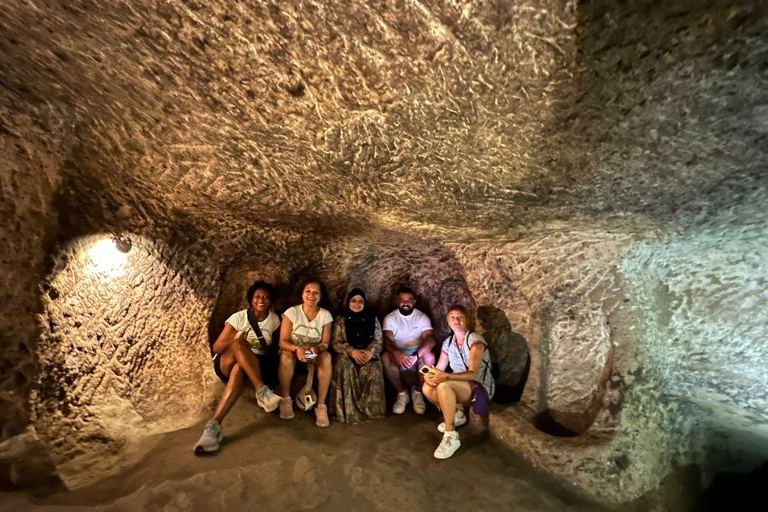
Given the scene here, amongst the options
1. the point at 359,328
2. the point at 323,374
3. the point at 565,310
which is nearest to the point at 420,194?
the point at 565,310

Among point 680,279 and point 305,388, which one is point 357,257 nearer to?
point 305,388

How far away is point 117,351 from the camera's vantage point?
3209mm

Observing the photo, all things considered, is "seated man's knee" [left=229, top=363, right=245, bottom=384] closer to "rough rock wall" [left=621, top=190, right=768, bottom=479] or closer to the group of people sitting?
the group of people sitting

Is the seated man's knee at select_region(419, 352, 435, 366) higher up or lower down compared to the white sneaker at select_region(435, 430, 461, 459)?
higher up

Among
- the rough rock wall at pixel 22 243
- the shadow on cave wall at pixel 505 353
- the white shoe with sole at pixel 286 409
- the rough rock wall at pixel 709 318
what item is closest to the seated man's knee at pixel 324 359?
the white shoe with sole at pixel 286 409

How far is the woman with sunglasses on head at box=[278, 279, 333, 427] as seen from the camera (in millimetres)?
3531

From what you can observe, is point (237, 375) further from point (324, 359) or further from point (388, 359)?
point (388, 359)

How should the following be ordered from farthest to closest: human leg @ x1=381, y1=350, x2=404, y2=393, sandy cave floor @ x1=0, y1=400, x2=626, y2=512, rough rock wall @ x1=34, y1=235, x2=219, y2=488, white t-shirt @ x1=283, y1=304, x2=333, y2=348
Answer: human leg @ x1=381, y1=350, x2=404, y2=393
white t-shirt @ x1=283, y1=304, x2=333, y2=348
rough rock wall @ x1=34, y1=235, x2=219, y2=488
sandy cave floor @ x1=0, y1=400, x2=626, y2=512

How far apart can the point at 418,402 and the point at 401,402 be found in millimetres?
159

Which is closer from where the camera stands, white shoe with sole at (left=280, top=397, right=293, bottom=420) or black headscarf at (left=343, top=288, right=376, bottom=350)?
white shoe with sole at (left=280, top=397, right=293, bottom=420)

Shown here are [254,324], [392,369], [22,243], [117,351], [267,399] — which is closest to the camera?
[22,243]

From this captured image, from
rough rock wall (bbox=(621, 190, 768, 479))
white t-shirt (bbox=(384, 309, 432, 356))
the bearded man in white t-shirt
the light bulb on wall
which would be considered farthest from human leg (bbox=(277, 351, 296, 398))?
rough rock wall (bbox=(621, 190, 768, 479))

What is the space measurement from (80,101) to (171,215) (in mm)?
1042

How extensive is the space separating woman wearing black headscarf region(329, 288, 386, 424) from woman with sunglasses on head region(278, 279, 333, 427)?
3.9 inches
